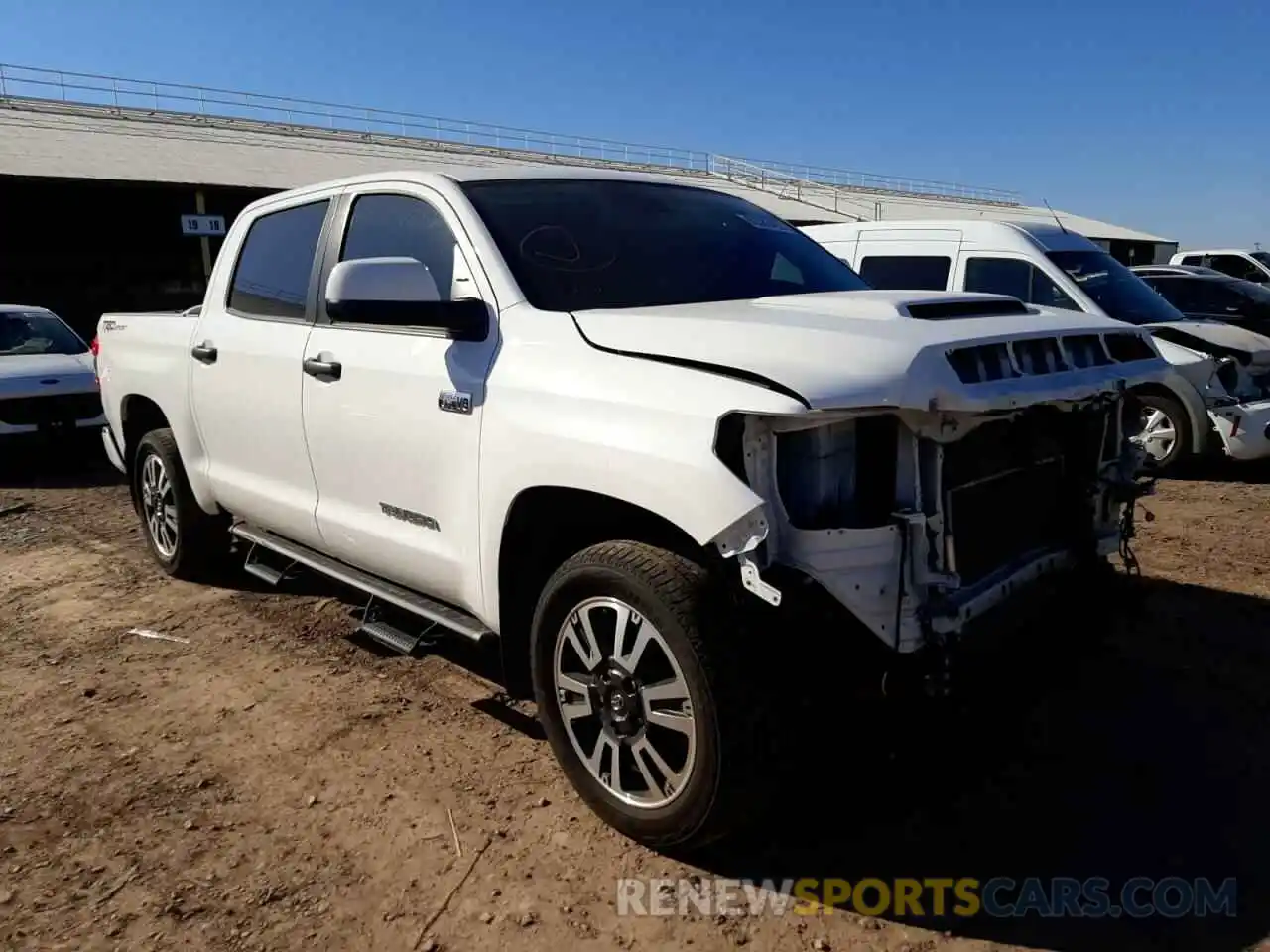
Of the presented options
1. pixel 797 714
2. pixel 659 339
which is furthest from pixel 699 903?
pixel 659 339

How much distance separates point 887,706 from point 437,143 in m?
33.8

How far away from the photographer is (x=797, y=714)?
2.61 meters

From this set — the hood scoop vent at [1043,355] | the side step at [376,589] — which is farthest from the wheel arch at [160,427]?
the hood scoop vent at [1043,355]

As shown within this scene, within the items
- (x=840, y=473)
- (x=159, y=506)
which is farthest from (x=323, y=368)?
(x=159, y=506)

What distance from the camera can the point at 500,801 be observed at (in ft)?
10.6

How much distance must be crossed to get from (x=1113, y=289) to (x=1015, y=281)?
→ 83 cm

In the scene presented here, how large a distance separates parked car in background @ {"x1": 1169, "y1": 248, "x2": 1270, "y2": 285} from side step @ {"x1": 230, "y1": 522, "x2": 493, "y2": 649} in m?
17.2

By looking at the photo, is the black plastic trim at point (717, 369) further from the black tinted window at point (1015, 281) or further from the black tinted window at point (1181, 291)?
the black tinted window at point (1181, 291)

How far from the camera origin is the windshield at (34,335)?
10109 mm

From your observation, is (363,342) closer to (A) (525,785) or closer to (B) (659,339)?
(B) (659,339)

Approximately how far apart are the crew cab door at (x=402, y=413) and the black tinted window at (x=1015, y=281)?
18.0 ft

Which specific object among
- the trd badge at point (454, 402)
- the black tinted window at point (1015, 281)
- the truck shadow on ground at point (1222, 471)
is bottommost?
the truck shadow on ground at point (1222, 471)

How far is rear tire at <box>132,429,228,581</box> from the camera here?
530 cm

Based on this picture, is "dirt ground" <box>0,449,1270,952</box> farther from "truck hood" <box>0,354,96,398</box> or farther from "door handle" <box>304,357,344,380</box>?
"truck hood" <box>0,354,96,398</box>
